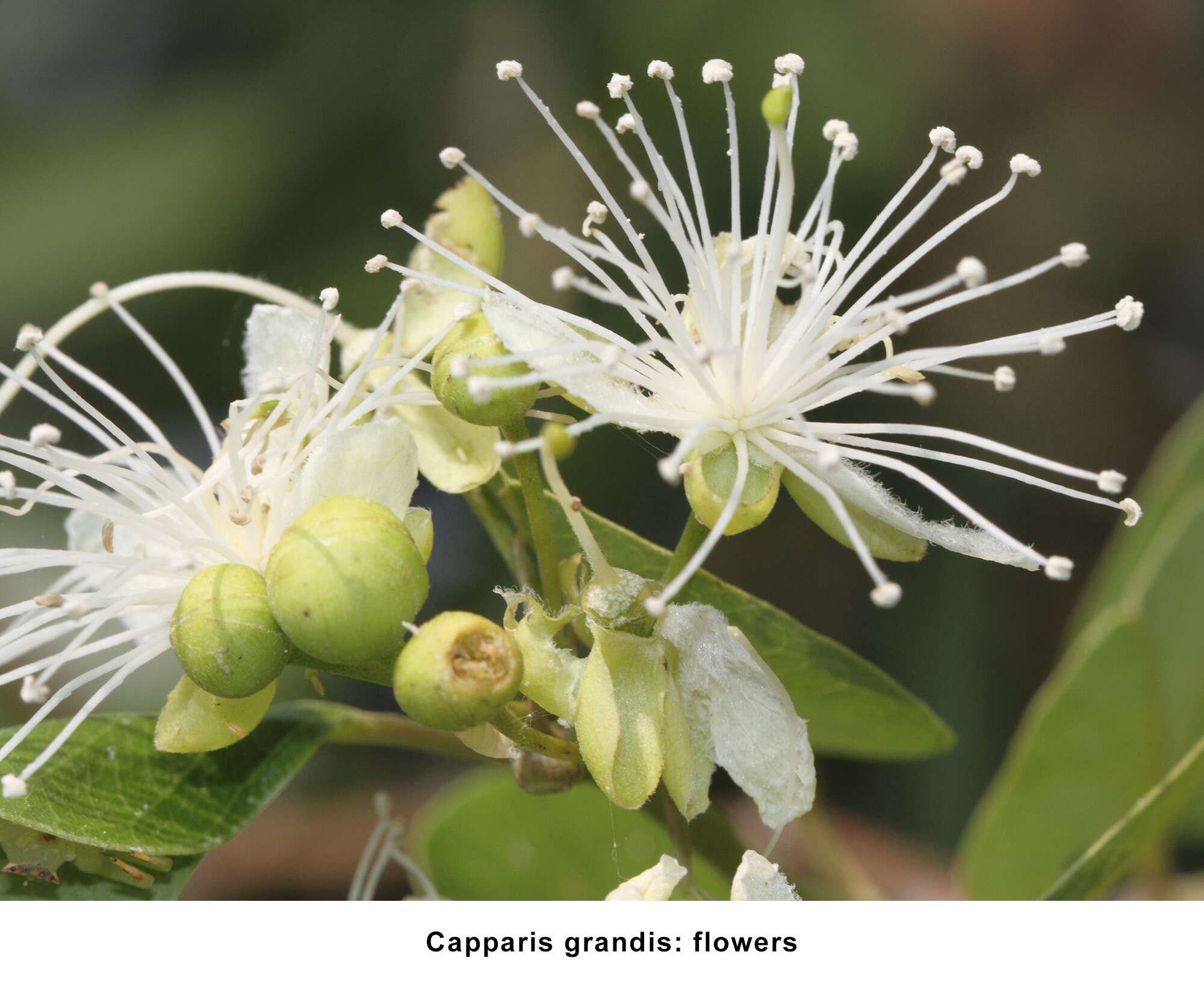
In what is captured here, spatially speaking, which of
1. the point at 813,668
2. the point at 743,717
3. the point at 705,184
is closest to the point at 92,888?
the point at 743,717

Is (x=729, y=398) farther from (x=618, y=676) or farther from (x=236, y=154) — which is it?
(x=236, y=154)

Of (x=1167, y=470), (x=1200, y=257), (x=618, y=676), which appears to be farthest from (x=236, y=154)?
(x=1200, y=257)

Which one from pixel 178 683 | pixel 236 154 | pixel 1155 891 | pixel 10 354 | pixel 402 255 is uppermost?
pixel 236 154

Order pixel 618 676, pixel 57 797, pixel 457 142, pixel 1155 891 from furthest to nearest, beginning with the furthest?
pixel 457 142, pixel 1155 891, pixel 57 797, pixel 618 676

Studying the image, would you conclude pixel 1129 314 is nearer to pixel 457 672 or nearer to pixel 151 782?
pixel 457 672

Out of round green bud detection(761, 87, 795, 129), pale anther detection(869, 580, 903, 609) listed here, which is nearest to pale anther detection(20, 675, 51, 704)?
pale anther detection(869, 580, 903, 609)

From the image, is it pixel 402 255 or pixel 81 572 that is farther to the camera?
pixel 402 255

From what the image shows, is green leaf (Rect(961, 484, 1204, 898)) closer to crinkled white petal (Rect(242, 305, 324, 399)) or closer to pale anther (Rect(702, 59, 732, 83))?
pale anther (Rect(702, 59, 732, 83))
